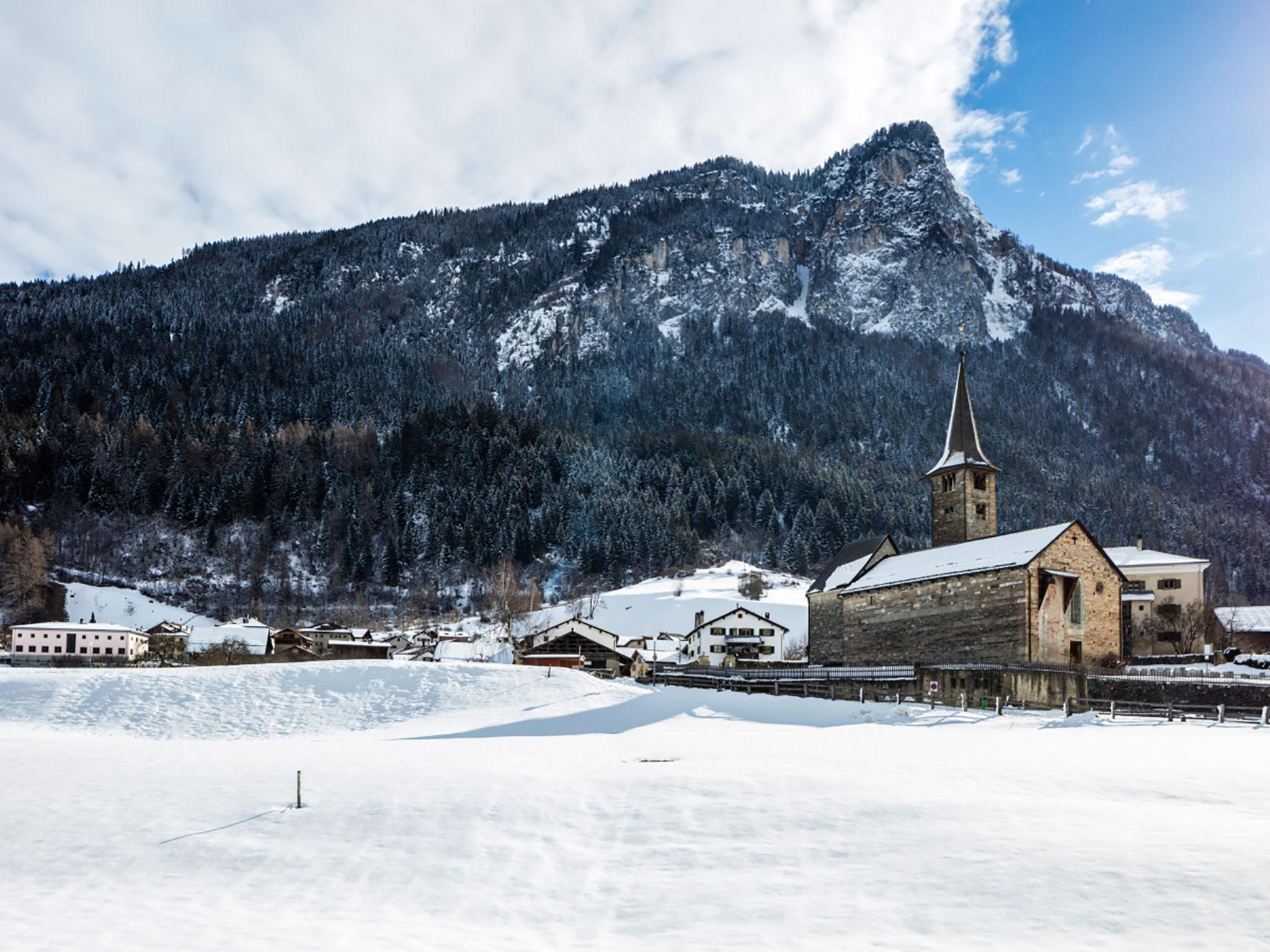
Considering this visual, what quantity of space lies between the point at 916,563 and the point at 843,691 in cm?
1254

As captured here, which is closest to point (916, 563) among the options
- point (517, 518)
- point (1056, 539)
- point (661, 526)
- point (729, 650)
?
point (1056, 539)

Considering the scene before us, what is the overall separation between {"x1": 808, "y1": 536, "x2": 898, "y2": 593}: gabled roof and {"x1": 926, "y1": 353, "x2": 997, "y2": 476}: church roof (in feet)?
21.3

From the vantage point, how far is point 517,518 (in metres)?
152

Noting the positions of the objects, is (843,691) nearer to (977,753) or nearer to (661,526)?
(977,753)

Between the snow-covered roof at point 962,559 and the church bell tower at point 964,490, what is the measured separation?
5533 mm

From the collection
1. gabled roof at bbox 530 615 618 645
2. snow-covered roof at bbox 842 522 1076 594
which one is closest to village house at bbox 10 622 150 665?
gabled roof at bbox 530 615 618 645

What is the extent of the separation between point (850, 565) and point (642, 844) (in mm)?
52050

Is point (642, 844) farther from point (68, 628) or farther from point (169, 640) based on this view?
point (68, 628)

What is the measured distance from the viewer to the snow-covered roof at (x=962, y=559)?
46.5 m

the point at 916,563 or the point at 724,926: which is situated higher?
the point at 916,563

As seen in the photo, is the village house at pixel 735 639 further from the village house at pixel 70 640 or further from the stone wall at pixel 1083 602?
the village house at pixel 70 640

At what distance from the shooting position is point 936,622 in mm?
51000

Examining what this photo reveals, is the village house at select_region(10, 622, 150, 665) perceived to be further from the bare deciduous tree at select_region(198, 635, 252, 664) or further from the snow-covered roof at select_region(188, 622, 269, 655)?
the bare deciduous tree at select_region(198, 635, 252, 664)

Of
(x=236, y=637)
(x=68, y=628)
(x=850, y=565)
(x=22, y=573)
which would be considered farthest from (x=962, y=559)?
(x=22, y=573)
